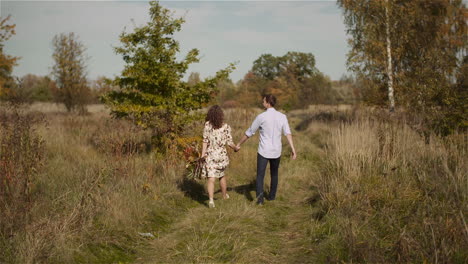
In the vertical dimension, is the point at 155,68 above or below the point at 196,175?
above

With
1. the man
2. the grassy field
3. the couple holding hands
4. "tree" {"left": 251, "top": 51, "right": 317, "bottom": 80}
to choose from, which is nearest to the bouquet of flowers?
the couple holding hands

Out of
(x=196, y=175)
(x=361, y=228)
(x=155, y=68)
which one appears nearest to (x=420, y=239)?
(x=361, y=228)

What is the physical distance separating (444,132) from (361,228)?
603cm

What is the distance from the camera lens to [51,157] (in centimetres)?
910

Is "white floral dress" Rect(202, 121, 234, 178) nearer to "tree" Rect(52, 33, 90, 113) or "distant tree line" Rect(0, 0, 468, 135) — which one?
"distant tree line" Rect(0, 0, 468, 135)

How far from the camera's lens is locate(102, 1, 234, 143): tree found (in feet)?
29.0

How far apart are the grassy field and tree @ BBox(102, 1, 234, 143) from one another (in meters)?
1.50

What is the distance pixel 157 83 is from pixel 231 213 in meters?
4.46

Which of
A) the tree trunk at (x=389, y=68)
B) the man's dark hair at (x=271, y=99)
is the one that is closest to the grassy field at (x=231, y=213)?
the man's dark hair at (x=271, y=99)

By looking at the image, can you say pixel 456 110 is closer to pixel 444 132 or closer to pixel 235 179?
pixel 444 132

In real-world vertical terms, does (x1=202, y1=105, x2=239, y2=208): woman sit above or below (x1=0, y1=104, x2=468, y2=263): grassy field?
above

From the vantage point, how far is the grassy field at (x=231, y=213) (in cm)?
388

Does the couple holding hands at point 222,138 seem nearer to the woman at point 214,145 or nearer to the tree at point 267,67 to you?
the woman at point 214,145

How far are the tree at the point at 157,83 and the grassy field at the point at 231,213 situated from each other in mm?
1495
